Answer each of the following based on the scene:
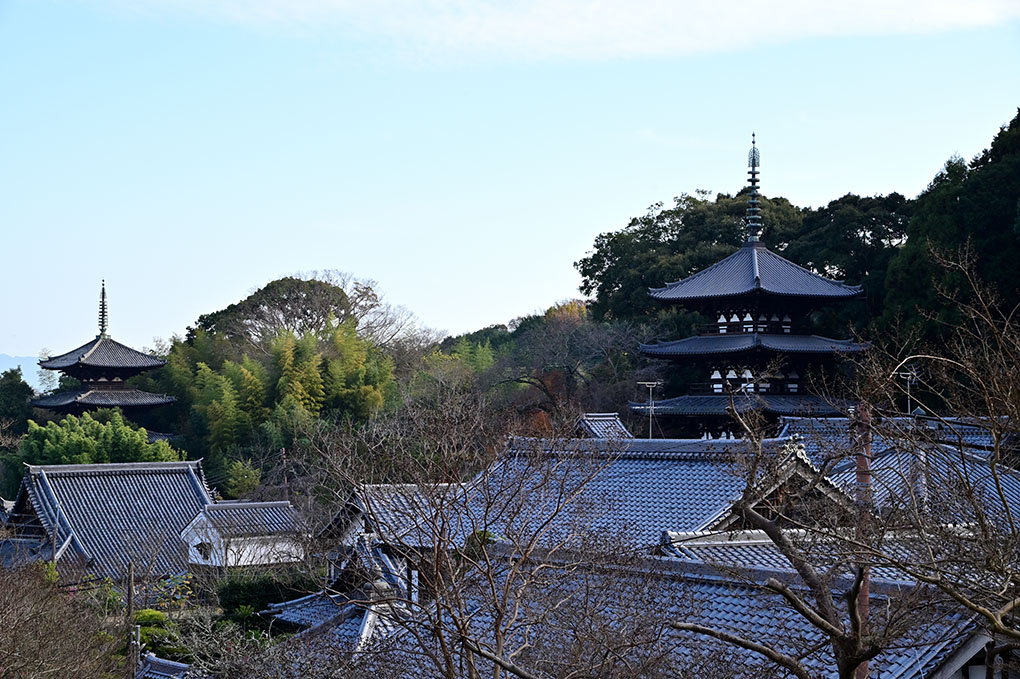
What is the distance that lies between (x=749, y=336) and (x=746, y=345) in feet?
3.09

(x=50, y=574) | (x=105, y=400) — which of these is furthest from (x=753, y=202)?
(x=105, y=400)

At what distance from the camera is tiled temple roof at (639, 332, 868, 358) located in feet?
89.0

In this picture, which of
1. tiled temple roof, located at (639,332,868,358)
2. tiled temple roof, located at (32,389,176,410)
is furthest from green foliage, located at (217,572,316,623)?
tiled temple roof, located at (32,389,176,410)

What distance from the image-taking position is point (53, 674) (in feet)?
38.5

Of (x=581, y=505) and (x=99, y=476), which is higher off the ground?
(x=581, y=505)

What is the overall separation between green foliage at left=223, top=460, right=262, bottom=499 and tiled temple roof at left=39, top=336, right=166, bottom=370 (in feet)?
37.4

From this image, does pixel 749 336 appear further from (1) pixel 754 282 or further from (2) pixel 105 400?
(2) pixel 105 400

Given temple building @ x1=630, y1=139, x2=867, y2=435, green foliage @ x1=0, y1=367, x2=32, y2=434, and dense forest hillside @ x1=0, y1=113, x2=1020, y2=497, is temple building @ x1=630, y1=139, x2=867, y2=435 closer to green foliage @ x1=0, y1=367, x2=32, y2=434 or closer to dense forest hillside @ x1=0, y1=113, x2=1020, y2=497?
dense forest hillside @ x1=0, y1=113, x2=1020, y2=497

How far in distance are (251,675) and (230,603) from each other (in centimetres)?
837

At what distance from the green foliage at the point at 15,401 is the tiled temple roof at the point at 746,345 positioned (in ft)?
85.4

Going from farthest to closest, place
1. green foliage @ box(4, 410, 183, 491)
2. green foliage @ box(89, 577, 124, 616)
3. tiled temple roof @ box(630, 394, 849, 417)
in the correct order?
1. green foliage @ box(4, 410, 183, 491)
2. tiled temple roof @ box(630, 394, 849, 417)
3. green foliage @ box(89, 577, 124, 616)

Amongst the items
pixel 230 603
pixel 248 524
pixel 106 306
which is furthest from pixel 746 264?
pixel 106 306

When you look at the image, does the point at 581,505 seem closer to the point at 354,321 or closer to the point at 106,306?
the point at 354,321

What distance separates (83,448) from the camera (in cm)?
3388
